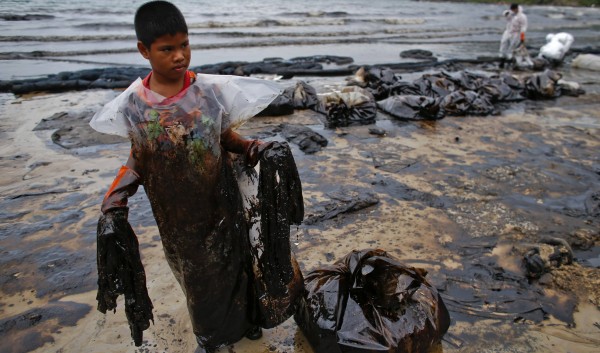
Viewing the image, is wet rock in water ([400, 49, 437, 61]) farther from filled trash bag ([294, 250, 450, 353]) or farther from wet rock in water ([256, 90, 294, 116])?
filled trash bag ([294, 250, 450, 353])

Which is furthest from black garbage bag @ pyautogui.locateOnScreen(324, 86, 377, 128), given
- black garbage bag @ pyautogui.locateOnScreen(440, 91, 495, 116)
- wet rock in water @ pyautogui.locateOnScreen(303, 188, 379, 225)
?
wet rock in water @ pyautogui.locateOnScreen(303, 188, 379, 225)

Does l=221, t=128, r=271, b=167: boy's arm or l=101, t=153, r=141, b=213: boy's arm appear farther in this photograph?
l=221, t=128, r=271, b=167: boy's arm

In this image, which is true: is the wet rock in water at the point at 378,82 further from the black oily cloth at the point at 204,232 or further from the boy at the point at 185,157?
the black oily cloth at the point at 204,232

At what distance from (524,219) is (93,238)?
12.5ft

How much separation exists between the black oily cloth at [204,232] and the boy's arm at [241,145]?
5cm

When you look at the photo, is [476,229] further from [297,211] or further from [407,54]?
[407,54]

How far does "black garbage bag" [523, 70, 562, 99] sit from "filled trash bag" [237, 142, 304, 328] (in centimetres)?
764

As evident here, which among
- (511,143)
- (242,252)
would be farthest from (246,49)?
(242,252)

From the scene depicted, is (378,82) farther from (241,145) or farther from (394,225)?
(241,145)

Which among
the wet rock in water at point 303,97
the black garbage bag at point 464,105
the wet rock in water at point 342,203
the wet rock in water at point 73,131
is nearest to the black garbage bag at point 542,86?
the black garbage bag at point 464,105

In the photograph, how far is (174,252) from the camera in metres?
1.98

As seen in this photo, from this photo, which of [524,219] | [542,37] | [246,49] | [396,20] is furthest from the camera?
[396,20]

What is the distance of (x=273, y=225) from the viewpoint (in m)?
1.91

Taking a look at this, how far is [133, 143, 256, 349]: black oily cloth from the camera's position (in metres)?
1.80
